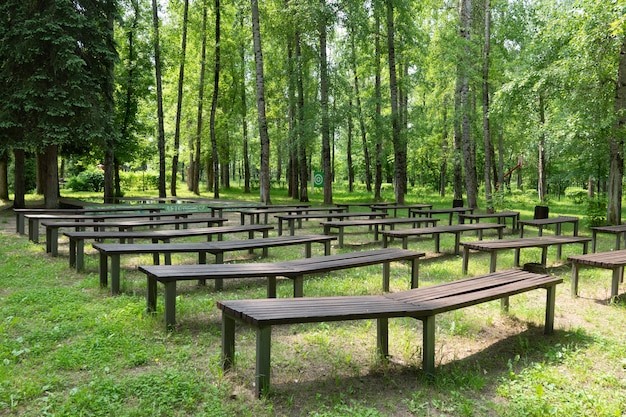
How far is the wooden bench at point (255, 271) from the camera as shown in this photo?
4.23 meters

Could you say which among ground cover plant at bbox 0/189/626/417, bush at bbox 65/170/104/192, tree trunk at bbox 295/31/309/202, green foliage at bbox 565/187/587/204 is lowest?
ground cover plant at bbox 0/189/626/417

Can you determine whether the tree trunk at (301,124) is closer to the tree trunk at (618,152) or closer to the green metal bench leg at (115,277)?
the tree trunk at (618,152)

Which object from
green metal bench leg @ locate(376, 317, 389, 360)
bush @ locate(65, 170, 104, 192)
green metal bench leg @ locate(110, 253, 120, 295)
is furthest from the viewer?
bush @ locate(65, 170, 104, 192)

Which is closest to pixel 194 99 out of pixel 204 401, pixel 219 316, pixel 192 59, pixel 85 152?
pixel 192 59

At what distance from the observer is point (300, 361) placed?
12.1 feet

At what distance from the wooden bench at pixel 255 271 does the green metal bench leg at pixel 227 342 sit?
938mm

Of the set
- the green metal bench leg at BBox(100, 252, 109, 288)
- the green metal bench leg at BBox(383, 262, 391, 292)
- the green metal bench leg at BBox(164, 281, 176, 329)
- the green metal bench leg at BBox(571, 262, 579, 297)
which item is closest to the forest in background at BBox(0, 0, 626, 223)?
the green metal bench leg at BBox(571, 262, 579, 297)

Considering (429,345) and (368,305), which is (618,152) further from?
(368,305)

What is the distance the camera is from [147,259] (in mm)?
7824

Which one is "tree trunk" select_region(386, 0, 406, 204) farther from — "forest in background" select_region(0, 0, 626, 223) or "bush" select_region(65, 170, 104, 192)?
"bush" select_region(65, 170, 104, 192)

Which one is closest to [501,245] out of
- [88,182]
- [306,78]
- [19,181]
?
[19,181]

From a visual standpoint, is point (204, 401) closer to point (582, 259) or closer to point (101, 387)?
point (101, 387)

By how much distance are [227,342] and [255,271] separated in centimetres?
129

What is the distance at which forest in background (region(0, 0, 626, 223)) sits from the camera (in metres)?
12.1
